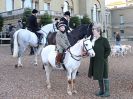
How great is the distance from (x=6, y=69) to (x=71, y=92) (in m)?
6.17

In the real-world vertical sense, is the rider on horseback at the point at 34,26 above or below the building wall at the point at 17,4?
below

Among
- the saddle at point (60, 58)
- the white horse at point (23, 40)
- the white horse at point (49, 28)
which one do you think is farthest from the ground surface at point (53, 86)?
the white horse at point (49, 28)

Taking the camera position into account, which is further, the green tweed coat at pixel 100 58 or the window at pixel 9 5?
the window at pixel 9 5

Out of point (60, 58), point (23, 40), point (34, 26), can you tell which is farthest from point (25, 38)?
point (60, 58)

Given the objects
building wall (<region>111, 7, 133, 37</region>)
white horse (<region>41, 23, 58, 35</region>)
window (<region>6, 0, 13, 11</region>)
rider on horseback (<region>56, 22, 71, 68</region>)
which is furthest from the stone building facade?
rider on horseback (<region>56, 22, 71, 68</region>)

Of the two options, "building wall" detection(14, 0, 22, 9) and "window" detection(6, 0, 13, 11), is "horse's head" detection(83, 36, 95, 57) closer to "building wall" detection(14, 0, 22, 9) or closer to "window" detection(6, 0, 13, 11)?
"window" detection(6, 0, 13, 11)

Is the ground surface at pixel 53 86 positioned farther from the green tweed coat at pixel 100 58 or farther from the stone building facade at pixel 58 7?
the stone building facade at pixel 58 7

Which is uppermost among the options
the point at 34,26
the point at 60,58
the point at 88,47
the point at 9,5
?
the point at 9,5

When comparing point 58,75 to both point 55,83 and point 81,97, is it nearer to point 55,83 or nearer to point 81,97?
point 55,83

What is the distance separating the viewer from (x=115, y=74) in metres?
13.8

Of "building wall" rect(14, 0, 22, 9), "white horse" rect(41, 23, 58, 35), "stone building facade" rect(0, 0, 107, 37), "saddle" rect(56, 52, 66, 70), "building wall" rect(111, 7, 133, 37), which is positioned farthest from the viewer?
"building wall" rect(111, 7, 133, 37)

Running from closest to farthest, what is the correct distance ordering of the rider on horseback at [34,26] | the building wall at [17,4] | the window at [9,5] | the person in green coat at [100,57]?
the person in green coat at [100,57] < the rider on horseback at [34,26] < the window at [9,5] < the building wall at [17,4]

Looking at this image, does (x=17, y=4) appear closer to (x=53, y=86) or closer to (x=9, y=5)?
(x=9, y=5)

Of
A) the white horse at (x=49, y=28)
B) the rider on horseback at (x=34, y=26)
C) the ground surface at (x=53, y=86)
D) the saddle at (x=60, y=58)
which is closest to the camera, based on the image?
the ground surface at (x=53, y=86)
